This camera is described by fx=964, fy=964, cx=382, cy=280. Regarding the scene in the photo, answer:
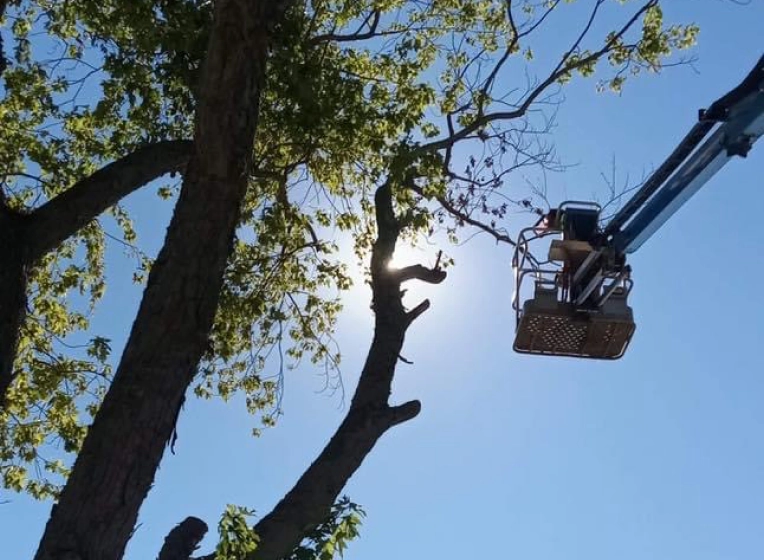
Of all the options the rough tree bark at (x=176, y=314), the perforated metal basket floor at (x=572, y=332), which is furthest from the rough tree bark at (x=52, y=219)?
the perforated metal basket floor at (x=572, y=332)

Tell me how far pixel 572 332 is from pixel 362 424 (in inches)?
125

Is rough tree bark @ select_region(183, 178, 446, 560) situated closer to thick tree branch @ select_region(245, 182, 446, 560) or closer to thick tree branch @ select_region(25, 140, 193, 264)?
thick tree branch @ select_region(245, 182, 446, 560)

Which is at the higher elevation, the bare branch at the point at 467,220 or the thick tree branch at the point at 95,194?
the bare branch at the point at 467,220

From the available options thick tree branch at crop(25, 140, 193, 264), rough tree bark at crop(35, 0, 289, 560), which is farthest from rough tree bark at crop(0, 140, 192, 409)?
rough tree bark at crop(35, 0, 289, 560)

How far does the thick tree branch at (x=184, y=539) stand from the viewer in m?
5.48

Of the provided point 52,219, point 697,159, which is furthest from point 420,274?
point 52,219

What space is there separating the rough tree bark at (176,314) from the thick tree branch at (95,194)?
162cm

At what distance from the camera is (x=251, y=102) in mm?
5773

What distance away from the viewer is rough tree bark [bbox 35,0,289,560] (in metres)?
4.66

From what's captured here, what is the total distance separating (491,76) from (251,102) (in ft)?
21.3

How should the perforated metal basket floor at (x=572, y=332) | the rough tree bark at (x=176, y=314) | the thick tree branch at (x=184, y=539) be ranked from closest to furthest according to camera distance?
the rough tree bark at (x=176, y=314) → the thick tree branch at (x=184, y=539) → the perforated metal basket floor at (x=572, y=332)

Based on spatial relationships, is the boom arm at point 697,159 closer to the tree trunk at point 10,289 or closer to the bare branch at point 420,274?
the bare branch at point 420,274

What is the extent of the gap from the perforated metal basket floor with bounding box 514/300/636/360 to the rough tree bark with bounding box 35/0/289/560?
4.08 metres

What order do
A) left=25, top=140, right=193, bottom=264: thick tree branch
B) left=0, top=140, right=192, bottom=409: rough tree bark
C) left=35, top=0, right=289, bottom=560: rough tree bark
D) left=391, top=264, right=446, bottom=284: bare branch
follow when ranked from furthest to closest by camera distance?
left=391, top=264, right=446, bottom=284: bare branch
left=25, top=140, right=193, bottom=264: thick tree branch
left=0, top=140, right=192, bottom=409: rough tree bark
left=35, top=0, right=289, bottom=560: rough tree bark
